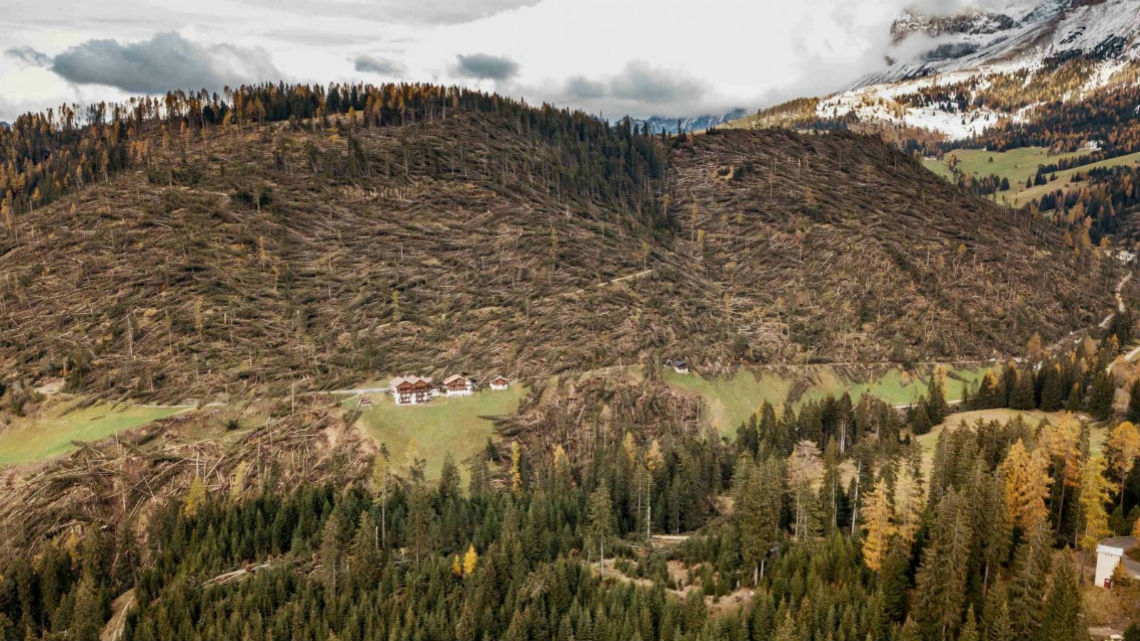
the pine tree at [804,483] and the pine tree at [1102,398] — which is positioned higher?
the pine tree at [1102,398]

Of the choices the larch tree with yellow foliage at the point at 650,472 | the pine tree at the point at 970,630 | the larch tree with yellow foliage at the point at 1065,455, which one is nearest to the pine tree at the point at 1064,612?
the pine tree at the point at 970,630

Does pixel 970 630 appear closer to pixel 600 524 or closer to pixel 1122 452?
pixel 1122 452

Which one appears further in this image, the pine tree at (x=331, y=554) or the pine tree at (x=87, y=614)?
the pine tree at (x=331, y=554)

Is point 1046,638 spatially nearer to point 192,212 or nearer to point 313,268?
point 313,268

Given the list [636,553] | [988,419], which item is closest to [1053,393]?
[988,419]

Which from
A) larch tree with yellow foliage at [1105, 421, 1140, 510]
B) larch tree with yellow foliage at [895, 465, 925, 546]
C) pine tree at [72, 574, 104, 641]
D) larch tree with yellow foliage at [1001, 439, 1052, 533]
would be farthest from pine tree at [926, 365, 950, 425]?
pine tree at [72, 574, 104, 641]

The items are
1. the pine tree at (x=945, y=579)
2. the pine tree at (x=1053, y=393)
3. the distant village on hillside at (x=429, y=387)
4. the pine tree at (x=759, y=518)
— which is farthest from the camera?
the distant village on hillside at (x=429, y=387)

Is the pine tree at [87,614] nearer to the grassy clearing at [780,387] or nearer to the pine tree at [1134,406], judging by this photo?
the grassy clearing at [780,387]
